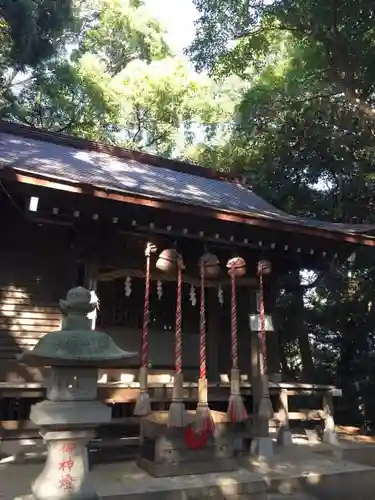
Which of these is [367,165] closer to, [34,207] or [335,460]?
[335,460]

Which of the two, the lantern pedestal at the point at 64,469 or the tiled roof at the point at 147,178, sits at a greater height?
the tiled roof at the point at 147,178

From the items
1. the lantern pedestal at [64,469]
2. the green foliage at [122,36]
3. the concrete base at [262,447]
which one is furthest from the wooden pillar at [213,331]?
the green foliage at [122,36]

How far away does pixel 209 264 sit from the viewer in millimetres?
6461

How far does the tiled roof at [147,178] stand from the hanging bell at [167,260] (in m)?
0.74

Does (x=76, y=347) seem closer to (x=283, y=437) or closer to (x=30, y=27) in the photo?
(x=283, y=437)

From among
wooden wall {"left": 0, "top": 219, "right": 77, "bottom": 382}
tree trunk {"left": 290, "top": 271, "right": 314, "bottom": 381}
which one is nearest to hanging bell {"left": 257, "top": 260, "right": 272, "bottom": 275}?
wooden wall {"left": 0, "top": 219, "right": 77, "bottom": 382}

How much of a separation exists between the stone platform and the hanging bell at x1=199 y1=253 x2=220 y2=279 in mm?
2429

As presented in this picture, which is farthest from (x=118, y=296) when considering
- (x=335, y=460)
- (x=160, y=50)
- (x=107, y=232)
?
(x=160, y=50)

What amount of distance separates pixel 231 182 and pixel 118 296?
4.65m

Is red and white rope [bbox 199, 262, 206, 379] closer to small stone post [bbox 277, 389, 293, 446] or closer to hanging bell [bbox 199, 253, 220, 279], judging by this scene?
hanging bell [bbox 199, 253, 220, 279]

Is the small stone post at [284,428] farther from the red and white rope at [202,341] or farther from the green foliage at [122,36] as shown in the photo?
the green foliage at [122,36]

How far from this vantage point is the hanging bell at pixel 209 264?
21.1ft

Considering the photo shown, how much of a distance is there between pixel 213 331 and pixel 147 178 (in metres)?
3.00

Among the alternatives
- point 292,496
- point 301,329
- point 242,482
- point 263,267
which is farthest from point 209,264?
point 301,329
